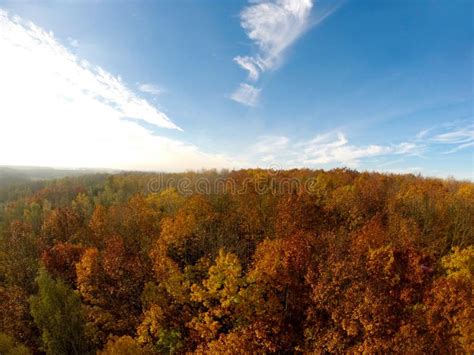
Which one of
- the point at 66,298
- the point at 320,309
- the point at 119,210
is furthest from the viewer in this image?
the point at 119,210

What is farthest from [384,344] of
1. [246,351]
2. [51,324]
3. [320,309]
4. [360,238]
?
[51,324]

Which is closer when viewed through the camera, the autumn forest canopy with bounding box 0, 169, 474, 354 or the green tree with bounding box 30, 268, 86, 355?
the green tree with bounding box 30, 268, 86, 355

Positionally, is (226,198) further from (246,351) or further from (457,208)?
(457,208)

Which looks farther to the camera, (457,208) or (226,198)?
(226,198)

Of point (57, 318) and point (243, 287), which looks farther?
point (243, 287)

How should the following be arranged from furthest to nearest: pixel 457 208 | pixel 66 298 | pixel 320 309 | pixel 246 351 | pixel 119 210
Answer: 1. pixel 119 210
2. pixel 457 208
3. pixel 320 309
4. pixel 66 298
5. pixel 246 351

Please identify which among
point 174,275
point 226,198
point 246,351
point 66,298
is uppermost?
point 226,198

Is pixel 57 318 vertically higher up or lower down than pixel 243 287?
lower down

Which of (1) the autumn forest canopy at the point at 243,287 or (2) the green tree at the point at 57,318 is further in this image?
(1) the autumn forest canopy at the point at 243,287
